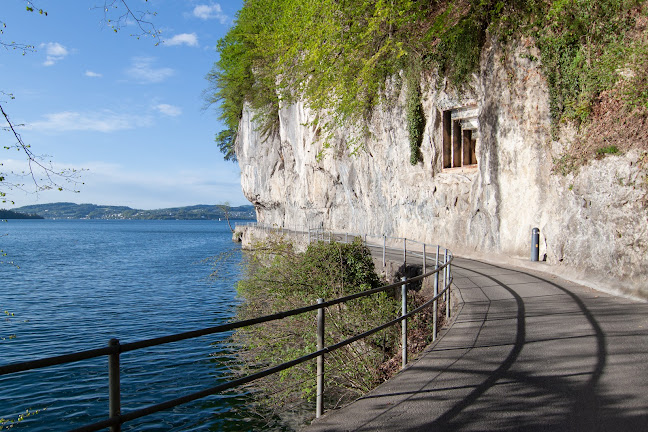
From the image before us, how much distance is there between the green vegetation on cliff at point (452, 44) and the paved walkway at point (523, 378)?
5985mm

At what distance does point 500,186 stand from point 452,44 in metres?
6.07

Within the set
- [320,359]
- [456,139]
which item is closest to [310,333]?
[320,359]

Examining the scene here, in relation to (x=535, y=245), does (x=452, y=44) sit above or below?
above

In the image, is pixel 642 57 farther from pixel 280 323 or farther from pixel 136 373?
pixel 136 373

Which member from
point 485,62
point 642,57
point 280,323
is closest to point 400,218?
point 485,62

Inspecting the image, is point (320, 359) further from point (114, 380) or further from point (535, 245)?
point (535, 245)

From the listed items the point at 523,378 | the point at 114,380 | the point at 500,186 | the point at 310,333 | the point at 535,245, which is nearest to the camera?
the point at 114,380

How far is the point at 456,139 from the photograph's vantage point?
20594 mm

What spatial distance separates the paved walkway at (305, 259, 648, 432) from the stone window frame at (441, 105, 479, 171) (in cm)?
1269

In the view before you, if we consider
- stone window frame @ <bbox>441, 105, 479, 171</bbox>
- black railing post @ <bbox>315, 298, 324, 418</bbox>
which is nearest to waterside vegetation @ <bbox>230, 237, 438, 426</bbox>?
black railing post @ <bbox>315, 298, 324, 418</bbox>

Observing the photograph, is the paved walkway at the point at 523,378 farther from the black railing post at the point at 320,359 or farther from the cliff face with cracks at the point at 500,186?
the cliff face with cracks at the point at 500,186

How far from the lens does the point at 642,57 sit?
411 inches

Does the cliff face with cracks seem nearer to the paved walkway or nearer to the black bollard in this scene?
the black bollard

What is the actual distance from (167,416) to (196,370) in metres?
2.36
